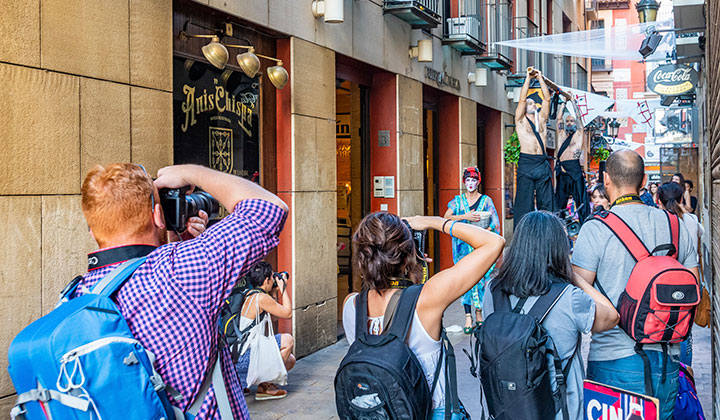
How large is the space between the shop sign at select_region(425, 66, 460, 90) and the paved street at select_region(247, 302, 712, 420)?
4805mm

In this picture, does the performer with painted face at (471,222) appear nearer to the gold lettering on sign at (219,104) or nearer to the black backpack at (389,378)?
the gold lettering on sign at (219,104)

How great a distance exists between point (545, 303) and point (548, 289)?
7 cm

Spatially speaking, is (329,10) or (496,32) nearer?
(329,10)

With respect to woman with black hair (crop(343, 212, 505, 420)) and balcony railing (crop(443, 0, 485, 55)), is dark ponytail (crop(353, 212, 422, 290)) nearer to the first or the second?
woman with black hair (crop(343, 212, 505, 420))

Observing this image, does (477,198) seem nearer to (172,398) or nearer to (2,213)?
(2,213)

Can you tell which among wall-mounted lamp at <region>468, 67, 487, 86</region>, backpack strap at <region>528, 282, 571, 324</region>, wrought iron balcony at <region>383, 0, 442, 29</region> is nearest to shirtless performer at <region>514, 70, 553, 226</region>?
backpack strap at <region>528, 282, 571, 324</region>

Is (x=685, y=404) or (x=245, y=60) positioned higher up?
(x=245, y=60)

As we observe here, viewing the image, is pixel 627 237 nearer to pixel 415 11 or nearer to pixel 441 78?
pixel 415 11

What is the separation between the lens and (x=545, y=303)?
3332mm

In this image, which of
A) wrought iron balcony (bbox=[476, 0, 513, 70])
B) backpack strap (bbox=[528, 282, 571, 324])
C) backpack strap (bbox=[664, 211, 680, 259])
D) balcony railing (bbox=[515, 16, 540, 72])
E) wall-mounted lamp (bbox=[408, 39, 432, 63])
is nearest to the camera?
backpack strap (bbox=[528, 282, 571, 324])

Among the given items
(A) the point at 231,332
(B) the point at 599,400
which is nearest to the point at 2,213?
(A) the point at 231,332

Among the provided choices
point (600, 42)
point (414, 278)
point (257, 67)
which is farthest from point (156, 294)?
point (600, 42)

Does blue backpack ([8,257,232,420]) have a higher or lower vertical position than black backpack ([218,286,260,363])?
higher

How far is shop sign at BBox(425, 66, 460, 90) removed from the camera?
11898mm
